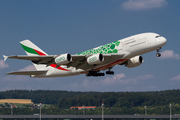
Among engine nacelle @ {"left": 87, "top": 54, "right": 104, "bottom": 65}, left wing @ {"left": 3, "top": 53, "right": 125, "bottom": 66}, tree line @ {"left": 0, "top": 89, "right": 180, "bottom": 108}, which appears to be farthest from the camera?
tree line @ {"left": 0, "top": 89, "right": 180, "bottom": 108}

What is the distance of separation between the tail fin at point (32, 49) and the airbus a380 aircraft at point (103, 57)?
466 cm

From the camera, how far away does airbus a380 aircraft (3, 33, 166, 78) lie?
4025 cm

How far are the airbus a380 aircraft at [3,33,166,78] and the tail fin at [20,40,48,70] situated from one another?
4.66 metres

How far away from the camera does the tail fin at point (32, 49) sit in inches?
2085

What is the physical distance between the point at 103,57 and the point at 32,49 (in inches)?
684

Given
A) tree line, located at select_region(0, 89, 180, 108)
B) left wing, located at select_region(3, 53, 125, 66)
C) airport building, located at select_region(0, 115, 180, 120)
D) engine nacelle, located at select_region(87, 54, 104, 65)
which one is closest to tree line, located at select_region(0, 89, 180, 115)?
tree line, located at select_region(0, 89, 180, 108)

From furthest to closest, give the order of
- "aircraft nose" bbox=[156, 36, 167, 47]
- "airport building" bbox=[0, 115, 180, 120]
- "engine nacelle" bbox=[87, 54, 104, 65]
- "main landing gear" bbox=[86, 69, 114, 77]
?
1. "airport building" bbox=[0, 115, 180, 120]
2. "main landing gear" bbox=[86, 69, 114, 77]
3. "engine nacelle" bbox=[87, 54, 104, 65]
4. "aircraft nose" bbox=[156, 36, 167, 47]

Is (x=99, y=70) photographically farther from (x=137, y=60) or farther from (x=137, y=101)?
(x=137, y=101)

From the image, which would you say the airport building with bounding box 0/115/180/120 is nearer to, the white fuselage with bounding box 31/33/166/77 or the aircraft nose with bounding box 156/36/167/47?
the white fuselage with bounding box 31/33/166/77

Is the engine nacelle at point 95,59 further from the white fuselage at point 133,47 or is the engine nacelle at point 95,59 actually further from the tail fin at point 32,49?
the tail fin at point 32,49

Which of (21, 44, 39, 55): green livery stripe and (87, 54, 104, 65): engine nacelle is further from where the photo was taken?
(21, 44, 39, 55): green livery stripe

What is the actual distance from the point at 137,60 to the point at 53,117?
144 ft

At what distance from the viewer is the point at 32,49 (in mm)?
53844

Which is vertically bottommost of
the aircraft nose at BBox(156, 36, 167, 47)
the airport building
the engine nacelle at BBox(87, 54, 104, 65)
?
the airport building
